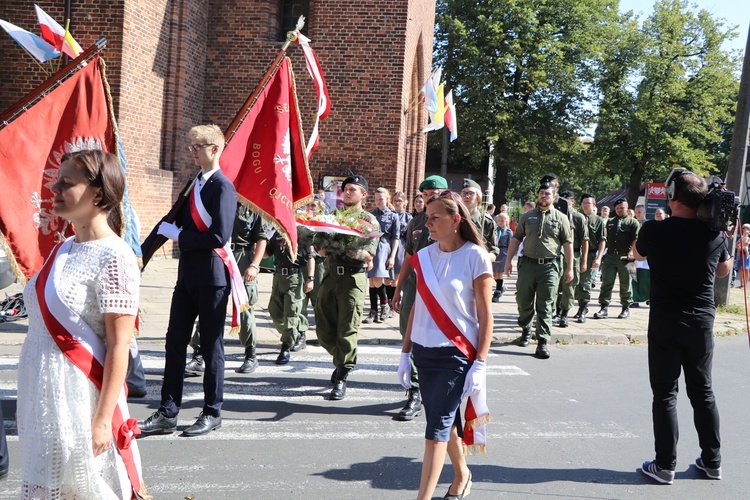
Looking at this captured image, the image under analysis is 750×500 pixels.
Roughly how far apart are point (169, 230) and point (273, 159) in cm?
139

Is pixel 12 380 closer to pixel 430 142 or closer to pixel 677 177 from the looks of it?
pixel 677 177

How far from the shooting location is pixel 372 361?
8.52m

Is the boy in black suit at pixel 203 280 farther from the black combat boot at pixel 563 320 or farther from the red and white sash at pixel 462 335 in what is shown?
the black combat boot at pixel 563 320

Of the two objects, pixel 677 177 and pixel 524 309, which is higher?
pixel 677 177

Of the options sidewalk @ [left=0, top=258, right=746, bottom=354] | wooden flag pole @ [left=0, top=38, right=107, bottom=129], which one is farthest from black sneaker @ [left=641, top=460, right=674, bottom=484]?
sidewalk @ [left=0, top=258, right=746, bottom=354]

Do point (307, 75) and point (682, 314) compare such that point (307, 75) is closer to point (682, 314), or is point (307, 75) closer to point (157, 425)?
point (157, 425)

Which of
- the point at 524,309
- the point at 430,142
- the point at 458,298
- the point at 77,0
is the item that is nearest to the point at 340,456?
the point at 458,298

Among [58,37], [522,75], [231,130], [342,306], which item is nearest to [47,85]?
[231,130]

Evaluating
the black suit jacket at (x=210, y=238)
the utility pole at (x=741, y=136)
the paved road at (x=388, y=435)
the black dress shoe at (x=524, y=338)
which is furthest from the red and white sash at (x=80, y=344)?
the utility pole at (x=741, y=136)

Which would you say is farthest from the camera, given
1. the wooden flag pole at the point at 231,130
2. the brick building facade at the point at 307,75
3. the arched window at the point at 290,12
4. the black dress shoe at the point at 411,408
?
the arched window at the point at 290,12

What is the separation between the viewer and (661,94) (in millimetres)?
38281

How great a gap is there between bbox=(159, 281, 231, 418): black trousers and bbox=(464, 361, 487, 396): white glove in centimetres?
214

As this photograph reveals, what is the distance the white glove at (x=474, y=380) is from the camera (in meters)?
4.00

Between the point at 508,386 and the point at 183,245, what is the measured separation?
3.85m
